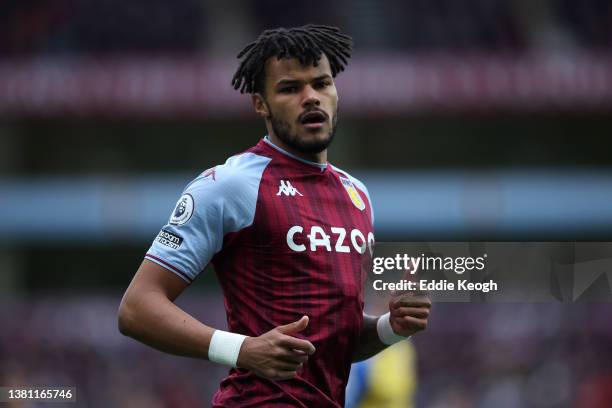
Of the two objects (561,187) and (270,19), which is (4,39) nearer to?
(270,19)

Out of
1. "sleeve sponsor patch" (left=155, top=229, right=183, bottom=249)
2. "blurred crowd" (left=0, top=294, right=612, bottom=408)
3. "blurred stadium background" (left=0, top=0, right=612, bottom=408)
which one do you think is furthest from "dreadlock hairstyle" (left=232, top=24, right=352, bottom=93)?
"blurred stadium background" (left=0, top=0, right=612, bottom=408)

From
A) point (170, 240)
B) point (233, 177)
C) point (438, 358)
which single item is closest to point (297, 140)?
point (233, 177)

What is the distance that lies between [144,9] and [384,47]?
14.7 ft

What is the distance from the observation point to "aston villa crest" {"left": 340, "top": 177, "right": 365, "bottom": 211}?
4133 mm

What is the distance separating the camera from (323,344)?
3748 millimetres

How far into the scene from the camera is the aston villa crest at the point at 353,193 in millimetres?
4133

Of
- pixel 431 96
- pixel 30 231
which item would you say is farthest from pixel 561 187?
pixel 30 231

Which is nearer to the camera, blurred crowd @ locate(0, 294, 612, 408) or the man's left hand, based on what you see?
the man's left hand

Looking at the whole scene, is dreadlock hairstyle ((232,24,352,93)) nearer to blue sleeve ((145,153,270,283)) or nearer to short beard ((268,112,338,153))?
short beard ((268,112,338,153))

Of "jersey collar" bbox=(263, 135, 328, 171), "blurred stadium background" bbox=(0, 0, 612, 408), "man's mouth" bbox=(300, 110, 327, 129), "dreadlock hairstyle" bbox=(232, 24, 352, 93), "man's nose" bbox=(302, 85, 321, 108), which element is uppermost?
"blurred stadium background" bbox=(0, 0, 612, 408)

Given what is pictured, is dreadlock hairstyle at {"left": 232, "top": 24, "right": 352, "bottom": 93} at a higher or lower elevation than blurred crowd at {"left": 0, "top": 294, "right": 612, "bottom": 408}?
lower

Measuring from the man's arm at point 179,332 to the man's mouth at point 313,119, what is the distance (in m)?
0.72

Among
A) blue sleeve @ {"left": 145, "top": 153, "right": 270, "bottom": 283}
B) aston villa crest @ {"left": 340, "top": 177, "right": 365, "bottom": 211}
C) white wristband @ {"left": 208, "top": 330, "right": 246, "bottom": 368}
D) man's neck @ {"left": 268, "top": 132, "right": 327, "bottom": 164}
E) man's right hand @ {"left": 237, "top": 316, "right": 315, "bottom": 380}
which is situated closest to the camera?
man's right hand @ {"left": 237, "top": 316, "right": 315, "bottom": 380}

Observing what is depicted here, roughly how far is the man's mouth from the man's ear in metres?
0.17
